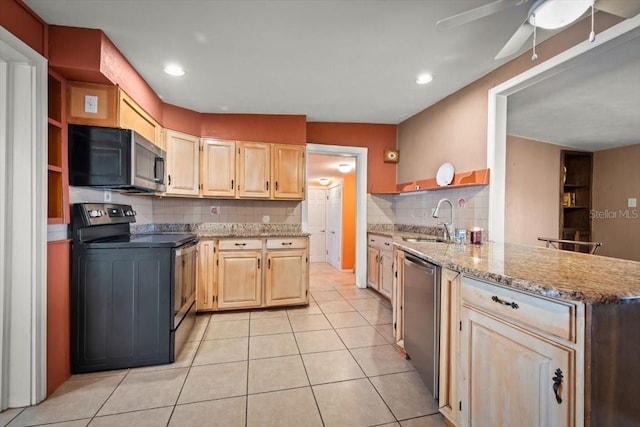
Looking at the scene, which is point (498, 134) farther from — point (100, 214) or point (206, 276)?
point (100, 214)

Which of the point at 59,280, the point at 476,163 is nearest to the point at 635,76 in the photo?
the point at 476,163

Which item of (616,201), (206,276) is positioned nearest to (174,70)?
(206,276)

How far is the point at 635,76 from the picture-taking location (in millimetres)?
2387

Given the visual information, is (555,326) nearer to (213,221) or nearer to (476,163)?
(476,163)

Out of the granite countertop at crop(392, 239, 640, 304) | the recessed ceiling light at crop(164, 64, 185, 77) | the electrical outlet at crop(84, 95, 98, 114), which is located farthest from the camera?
the recessed ceiling light at crop(164, 64, 185, 77)

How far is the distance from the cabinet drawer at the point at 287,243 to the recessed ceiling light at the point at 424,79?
204 cm

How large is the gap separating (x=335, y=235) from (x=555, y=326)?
17.3 feet

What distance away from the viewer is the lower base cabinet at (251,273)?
3031 millimetres

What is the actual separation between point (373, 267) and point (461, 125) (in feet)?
6.87

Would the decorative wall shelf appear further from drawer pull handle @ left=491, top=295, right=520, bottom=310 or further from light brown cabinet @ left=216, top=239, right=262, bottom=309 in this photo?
light brown cabinet @ left=216, top=239, right=262, bottom=309

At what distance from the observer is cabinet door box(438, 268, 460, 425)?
1.44 m

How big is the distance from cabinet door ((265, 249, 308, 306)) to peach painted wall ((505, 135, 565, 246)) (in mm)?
3000

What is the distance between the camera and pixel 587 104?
9.82 ft

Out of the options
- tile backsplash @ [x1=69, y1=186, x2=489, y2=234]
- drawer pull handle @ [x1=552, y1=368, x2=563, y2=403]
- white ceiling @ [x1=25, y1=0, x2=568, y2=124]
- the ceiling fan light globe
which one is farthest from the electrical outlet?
drawer pull handle @ [x1=552, y1=368, x2=563, y2=403]
